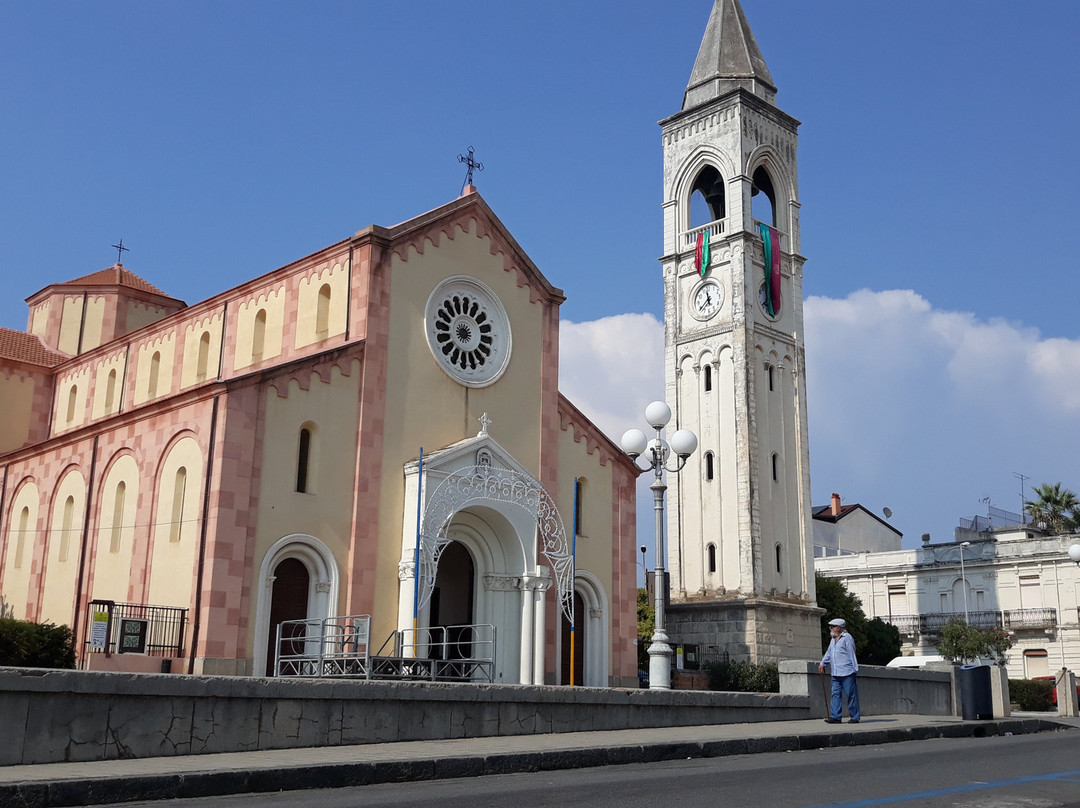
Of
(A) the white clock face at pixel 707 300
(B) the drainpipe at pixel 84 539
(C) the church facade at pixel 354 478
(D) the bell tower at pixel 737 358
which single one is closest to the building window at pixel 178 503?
(C) the church facade at pixel 354 478

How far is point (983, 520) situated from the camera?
71750 millimetres

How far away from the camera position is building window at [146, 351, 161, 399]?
32.4 metres

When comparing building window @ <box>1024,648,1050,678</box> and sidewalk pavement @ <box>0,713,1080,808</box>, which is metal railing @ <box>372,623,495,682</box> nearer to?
sidewalk pavement @ <box>0,713,1080,808</box>

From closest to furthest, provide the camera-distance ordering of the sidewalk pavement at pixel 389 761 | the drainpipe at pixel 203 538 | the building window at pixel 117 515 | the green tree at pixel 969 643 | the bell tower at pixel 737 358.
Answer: the sidewalk pavement at pixel 389 761 → the drainpipe at pixel 203 538 → the building window at pixel 117 515 → the bell tower at pixel 737 358 → the green tree at pixel 969 643

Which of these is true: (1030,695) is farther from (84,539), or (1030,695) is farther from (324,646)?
(84,539)

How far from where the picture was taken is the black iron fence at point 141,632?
836 inches

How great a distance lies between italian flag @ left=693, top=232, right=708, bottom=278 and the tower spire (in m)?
6.71

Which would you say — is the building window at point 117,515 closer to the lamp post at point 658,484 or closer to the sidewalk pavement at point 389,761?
the lamp post at point 658,484

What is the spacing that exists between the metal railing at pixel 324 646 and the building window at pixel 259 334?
8.24 m

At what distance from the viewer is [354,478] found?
24281mm

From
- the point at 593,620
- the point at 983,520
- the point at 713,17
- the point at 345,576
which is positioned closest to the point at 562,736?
the point at 345,576

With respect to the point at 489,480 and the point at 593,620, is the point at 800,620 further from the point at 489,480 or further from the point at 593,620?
the point at 489,480

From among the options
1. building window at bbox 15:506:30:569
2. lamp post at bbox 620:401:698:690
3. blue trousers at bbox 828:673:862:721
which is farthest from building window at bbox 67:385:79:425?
blue trousers at bbox 828:673:862:721

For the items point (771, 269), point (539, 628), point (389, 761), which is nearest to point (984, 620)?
point (771, 269)
